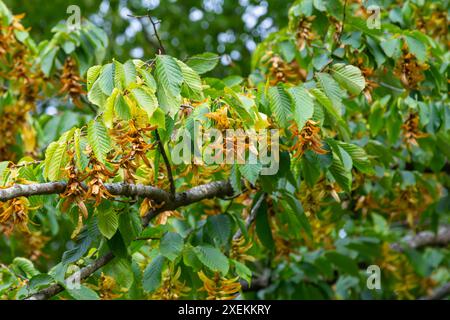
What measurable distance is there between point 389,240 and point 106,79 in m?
3.11

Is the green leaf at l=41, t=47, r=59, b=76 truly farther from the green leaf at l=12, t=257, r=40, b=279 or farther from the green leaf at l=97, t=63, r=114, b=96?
the green leaf at l=97, t=63, r=114, b=96

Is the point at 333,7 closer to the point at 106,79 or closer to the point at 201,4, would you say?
the point at 106,79

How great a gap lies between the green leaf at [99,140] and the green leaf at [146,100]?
5.8 inches

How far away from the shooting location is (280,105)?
2.88 meters

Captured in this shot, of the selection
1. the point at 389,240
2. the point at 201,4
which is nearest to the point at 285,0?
the point at 201,4

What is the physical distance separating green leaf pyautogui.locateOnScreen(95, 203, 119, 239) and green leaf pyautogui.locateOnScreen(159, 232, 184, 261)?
0.41 m

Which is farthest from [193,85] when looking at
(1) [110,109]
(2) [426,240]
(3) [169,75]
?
(2) [426,240]

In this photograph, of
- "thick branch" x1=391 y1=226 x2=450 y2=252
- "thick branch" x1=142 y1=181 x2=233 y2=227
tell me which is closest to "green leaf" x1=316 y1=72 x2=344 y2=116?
"thick branch" x1=142 y1=181 x2=233 y2=227

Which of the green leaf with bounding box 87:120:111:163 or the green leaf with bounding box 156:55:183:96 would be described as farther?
the green leaf with bounding box 156:55:183:96

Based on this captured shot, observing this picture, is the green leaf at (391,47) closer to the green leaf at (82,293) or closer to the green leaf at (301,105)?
the green leaf at (301,105)

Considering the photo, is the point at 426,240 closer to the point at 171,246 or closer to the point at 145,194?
the point at 171,246

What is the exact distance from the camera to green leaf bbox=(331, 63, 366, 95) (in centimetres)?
324

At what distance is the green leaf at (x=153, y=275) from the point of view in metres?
3.23

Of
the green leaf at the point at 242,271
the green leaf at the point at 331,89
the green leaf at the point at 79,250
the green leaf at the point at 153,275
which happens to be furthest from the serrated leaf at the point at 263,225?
the green leaf at the point at 79,250
